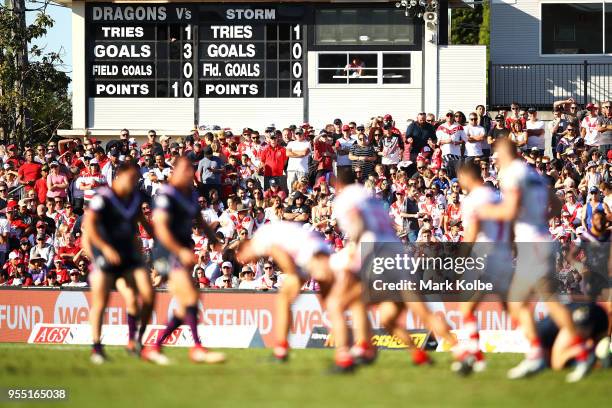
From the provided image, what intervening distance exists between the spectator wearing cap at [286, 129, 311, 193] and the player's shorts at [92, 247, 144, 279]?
41.7 feet

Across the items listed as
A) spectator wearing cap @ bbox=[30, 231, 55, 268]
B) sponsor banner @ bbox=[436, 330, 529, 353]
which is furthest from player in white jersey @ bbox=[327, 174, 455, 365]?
spectator wearing cap @ bbox=[30, 231, 55, 268]

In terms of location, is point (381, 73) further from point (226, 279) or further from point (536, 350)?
point (536, 350)

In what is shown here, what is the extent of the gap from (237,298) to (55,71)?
17.8 m

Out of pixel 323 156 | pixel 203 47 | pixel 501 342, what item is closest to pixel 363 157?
pixel 323 156

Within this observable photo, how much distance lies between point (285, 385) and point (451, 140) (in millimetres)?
15293

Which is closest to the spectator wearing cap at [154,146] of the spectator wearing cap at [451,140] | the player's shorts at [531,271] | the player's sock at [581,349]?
the spectator wearing cap at [451,140]

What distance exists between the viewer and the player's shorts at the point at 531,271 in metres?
12.5

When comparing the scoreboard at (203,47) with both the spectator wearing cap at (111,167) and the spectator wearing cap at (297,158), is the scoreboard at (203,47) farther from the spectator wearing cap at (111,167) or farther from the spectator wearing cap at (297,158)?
the spectator wearing cap at (111,167)

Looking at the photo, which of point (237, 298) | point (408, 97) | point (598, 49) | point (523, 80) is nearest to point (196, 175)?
point (237, 298)

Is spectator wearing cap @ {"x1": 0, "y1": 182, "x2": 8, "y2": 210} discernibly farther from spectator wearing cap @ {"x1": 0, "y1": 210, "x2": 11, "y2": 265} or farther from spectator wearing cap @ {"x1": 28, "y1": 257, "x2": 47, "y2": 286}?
spectator wearing cap @ {"x1": 28, "y1": 257, "x2": 47, "y2": 286}

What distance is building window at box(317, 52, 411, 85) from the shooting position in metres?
32.0

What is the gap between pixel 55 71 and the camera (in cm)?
3712

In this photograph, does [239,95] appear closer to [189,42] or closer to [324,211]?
[189,42]

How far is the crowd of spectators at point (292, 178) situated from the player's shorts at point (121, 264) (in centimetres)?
829
